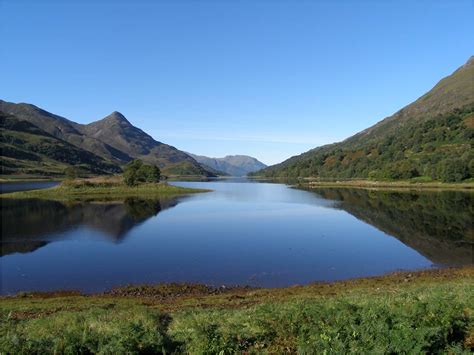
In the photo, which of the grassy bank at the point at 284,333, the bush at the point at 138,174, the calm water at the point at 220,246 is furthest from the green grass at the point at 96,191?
the grassy bank at the point at 284,333

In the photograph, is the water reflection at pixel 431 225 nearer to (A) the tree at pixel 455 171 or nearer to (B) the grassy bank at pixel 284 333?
(B) the grassy bank at pixel 284 333

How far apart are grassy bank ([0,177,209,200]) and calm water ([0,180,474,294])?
44792 mm

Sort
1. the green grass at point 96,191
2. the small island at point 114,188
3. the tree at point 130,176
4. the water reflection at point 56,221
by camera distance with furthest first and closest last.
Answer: the tree at point 130,176 < the small island at point 114,188 < the green grass at point 96,191 < the water reflection at point 56,221

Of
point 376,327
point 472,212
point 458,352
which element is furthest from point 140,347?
point 472,212

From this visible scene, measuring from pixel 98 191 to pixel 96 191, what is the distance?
2.95 feet

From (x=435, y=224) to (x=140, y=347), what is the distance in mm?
71065

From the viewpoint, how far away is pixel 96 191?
148000 millimetres

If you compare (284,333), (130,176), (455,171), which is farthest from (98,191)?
(455,171)

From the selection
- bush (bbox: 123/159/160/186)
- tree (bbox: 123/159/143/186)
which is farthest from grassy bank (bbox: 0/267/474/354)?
bush (bbox: 123/159/160/186)

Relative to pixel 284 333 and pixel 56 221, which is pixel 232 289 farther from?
pixel 56 221

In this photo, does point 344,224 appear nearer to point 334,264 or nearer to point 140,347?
point 334,264

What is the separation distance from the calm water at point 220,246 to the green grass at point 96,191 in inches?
1756

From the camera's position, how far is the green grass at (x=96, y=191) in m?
Result: 134

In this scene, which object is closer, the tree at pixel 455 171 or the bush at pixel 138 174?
the bush at pixel 138 174
